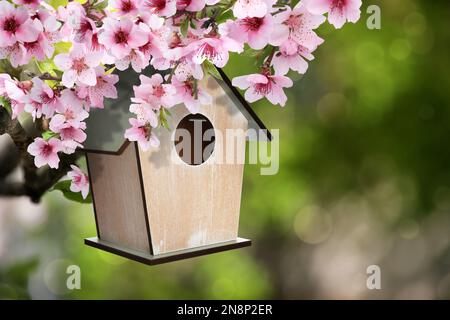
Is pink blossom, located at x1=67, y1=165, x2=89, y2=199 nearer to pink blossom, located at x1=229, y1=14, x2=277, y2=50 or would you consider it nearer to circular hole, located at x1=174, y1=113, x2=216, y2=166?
circular hole, located at x1=174, y1=113, x2=216, y2=166

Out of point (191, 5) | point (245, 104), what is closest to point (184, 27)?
point (191, 5)

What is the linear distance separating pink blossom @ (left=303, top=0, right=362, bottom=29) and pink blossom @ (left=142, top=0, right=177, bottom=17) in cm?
25

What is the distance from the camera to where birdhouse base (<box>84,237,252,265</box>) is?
170 centimetres

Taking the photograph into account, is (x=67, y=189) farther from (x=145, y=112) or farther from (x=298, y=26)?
(x=298, y=26)

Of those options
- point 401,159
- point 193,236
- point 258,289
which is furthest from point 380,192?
point 193,236

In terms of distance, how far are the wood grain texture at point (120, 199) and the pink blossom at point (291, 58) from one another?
0.42m

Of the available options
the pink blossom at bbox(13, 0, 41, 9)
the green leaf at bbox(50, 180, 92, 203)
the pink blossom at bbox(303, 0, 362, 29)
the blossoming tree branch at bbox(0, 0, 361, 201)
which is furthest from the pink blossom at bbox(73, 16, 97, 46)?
the green leaf at bbox(50, 180, 92, 203)

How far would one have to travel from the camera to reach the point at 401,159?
4215 mm

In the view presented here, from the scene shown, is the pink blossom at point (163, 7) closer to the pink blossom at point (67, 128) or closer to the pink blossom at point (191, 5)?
the pink blossom at point (191, 5)

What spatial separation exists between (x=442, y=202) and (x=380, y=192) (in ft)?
1.33

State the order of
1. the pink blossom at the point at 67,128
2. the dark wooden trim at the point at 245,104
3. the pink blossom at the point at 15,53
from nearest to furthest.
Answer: the pink blossom at the point at 15,53 < the pink blossom at the point at 67,128 < the dark wooden trim at the point at 245,104

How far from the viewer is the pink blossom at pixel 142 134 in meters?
1.58

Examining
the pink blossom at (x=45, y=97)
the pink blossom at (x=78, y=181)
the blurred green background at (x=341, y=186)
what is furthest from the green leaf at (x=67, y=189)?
the blurred green background at (x=341, y=186)

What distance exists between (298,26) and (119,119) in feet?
1.84
